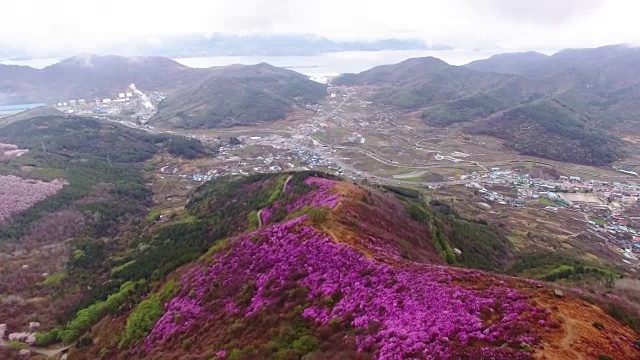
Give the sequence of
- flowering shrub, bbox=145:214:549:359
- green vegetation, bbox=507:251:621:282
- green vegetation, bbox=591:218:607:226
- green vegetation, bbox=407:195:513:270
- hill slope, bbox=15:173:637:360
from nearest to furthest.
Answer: flowering shrub, bbox=145:214:549:359
hill slope, bbox=15:173:637:360
green vegetation, bbox=407:195:513:270
green vegetation, bbox=507:251:621:282
green vegetation, bbox=591:218:607:226

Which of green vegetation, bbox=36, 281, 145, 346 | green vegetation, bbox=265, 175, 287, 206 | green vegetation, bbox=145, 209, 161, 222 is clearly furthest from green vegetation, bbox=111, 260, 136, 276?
green vegetation, bbox=145, 209, 161, 222

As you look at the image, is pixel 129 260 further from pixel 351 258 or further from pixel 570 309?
pixel 570 309

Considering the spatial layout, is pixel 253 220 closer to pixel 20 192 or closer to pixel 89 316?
pixel 89 316

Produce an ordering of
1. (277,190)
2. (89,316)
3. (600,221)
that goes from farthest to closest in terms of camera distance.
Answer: (600,221) → (277,190) → (89,316)

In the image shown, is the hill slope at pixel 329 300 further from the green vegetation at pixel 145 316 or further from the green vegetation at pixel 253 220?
the green vegetation at pixel 253 220

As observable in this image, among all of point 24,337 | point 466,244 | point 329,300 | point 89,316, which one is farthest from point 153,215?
point 329,300

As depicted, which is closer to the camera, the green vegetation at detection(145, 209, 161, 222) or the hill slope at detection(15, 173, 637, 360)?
the hill slope at detection(15, 173, 637, 360)

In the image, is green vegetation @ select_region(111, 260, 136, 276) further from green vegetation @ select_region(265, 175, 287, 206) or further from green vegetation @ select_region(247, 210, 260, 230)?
green vegetation @ select_region(265, 175, 287, 206)
